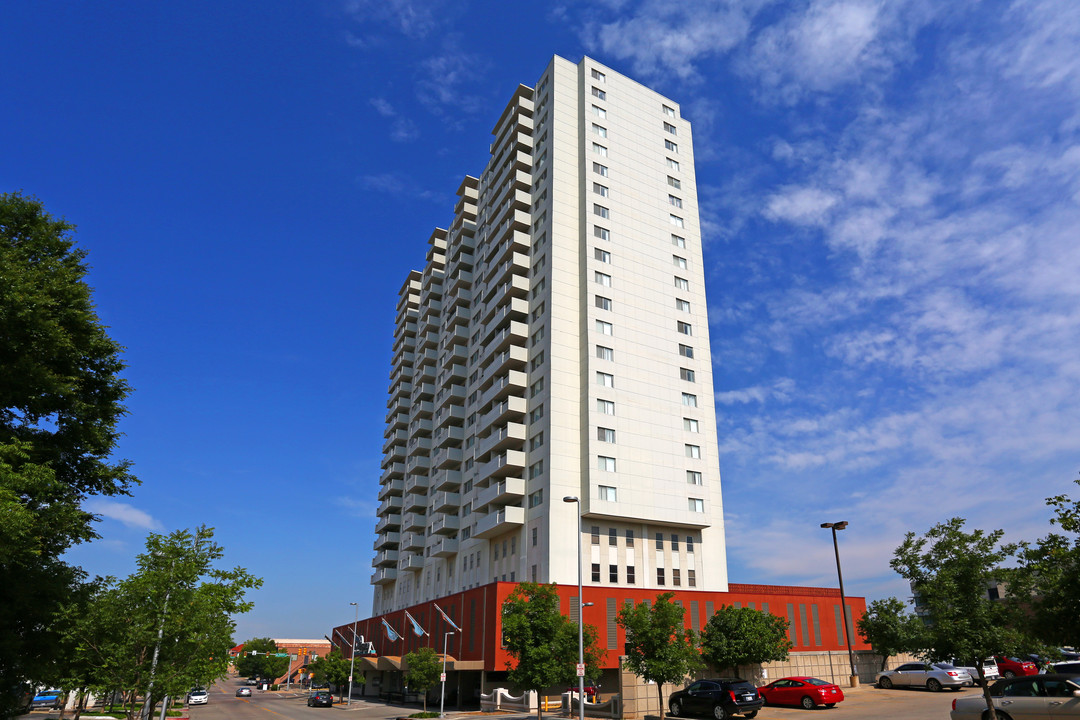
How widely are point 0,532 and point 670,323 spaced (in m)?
55.6

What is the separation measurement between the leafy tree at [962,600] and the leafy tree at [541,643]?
18521mm

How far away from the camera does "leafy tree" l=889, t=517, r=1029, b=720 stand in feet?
72.1

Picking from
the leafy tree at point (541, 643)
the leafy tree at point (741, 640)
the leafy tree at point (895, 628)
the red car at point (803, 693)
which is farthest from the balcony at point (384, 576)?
the leafy tree at point (895, 628)

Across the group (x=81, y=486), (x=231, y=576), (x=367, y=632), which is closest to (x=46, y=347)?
(x=81, y=486)

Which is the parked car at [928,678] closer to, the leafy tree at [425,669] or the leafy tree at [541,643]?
the leafy tree at [541,643]

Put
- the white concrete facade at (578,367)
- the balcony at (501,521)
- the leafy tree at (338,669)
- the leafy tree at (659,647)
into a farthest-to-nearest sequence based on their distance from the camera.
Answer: the leafy tree at (338,669), the balcony at (501,521), the white concrete facade at (578,367), the leafy tree at (659,647)

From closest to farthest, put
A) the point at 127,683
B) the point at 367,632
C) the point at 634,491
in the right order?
the point at 127,683 → the point at 634,491 → the point at 367,632

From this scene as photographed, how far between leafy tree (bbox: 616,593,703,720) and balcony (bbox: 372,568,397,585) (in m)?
66.2

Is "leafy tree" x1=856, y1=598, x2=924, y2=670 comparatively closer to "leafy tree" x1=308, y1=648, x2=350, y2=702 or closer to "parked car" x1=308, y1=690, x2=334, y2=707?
"parked car" x1=308, y1=690, x2=334, y2=707

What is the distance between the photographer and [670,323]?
6838cm

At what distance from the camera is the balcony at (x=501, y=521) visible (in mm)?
60188

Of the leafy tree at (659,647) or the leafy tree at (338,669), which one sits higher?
the leafy tree at (659,647)

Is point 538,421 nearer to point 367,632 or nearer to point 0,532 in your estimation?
point 0,532

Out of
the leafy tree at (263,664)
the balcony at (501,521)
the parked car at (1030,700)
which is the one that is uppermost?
the balcony at (501,521)
